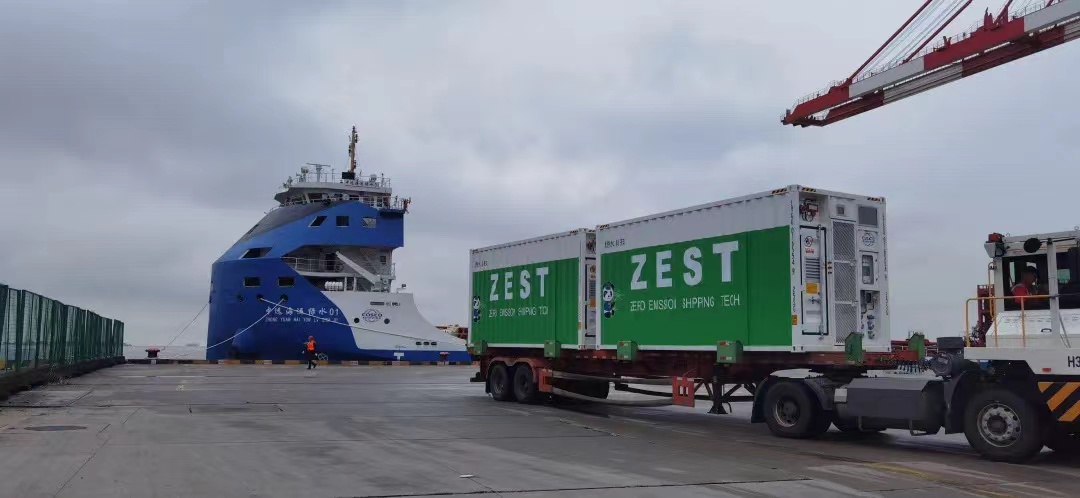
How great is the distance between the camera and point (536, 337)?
19688 mm

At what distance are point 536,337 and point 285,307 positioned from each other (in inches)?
1021

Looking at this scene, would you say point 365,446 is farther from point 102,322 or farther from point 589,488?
point 102,322

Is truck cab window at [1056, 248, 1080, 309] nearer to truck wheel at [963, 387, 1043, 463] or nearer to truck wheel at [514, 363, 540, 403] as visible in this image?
truck wheel at [963, 387, 1043, 463]

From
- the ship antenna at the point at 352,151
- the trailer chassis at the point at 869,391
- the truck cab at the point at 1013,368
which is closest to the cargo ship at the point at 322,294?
the ship antenna at the point at 352,151

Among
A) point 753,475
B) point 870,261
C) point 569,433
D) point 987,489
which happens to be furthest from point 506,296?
point 987,489

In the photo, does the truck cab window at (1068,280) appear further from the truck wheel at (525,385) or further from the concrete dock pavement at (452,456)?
the truck wheel at (525,385)

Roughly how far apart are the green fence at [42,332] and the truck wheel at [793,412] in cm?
1524

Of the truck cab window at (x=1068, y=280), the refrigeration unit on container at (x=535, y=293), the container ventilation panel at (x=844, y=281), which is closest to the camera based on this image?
the truck cab window at (x=1068, y=280)

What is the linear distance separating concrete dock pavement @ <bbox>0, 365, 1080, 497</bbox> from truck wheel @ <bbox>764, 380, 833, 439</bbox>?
31 centimetres

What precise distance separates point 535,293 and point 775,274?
25.0ft

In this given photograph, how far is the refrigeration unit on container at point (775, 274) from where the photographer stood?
13.2 meters

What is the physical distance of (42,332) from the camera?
74.5ft

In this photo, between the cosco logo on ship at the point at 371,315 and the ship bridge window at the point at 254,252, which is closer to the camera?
the cosco logo on ship at the point at 371,315

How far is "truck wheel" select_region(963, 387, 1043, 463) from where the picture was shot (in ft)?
33.9
